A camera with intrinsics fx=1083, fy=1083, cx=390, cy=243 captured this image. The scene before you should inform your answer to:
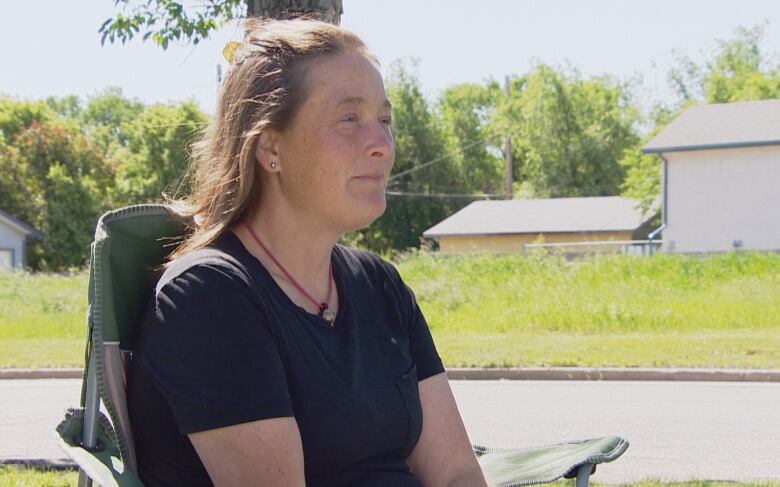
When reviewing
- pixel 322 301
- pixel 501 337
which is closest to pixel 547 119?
pixel 501 337

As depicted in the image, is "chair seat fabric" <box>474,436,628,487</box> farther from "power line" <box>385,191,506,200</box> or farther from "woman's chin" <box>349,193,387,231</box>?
"power line" <box>385,191,506,200</box>

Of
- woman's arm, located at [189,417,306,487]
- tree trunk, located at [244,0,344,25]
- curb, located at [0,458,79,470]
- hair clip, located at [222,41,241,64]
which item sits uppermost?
tree trunk, located at [244,0,344,25]

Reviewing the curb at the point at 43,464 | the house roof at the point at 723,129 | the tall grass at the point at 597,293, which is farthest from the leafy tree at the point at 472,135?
the curb at the point at 43,464

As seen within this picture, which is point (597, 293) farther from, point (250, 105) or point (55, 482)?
point (250, 105)

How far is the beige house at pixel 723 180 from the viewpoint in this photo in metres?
39.5

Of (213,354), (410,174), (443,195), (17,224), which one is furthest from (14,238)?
(213,354)

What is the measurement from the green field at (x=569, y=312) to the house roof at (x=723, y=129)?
17787 mm

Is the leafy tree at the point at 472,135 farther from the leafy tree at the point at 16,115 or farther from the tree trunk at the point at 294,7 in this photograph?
the tree trunk at the point at 294,7

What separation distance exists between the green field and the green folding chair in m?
9.73

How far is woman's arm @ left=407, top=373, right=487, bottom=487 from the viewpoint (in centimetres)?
269

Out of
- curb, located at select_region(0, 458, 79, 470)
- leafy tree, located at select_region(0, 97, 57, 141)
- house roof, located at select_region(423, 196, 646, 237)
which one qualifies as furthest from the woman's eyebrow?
leafy tree, located at select_region(0, 97, 57, 141)

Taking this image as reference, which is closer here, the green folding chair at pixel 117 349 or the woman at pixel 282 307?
the woman at pixel 282 307

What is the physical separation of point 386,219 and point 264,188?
2568 inches

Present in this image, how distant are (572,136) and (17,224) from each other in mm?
35957
